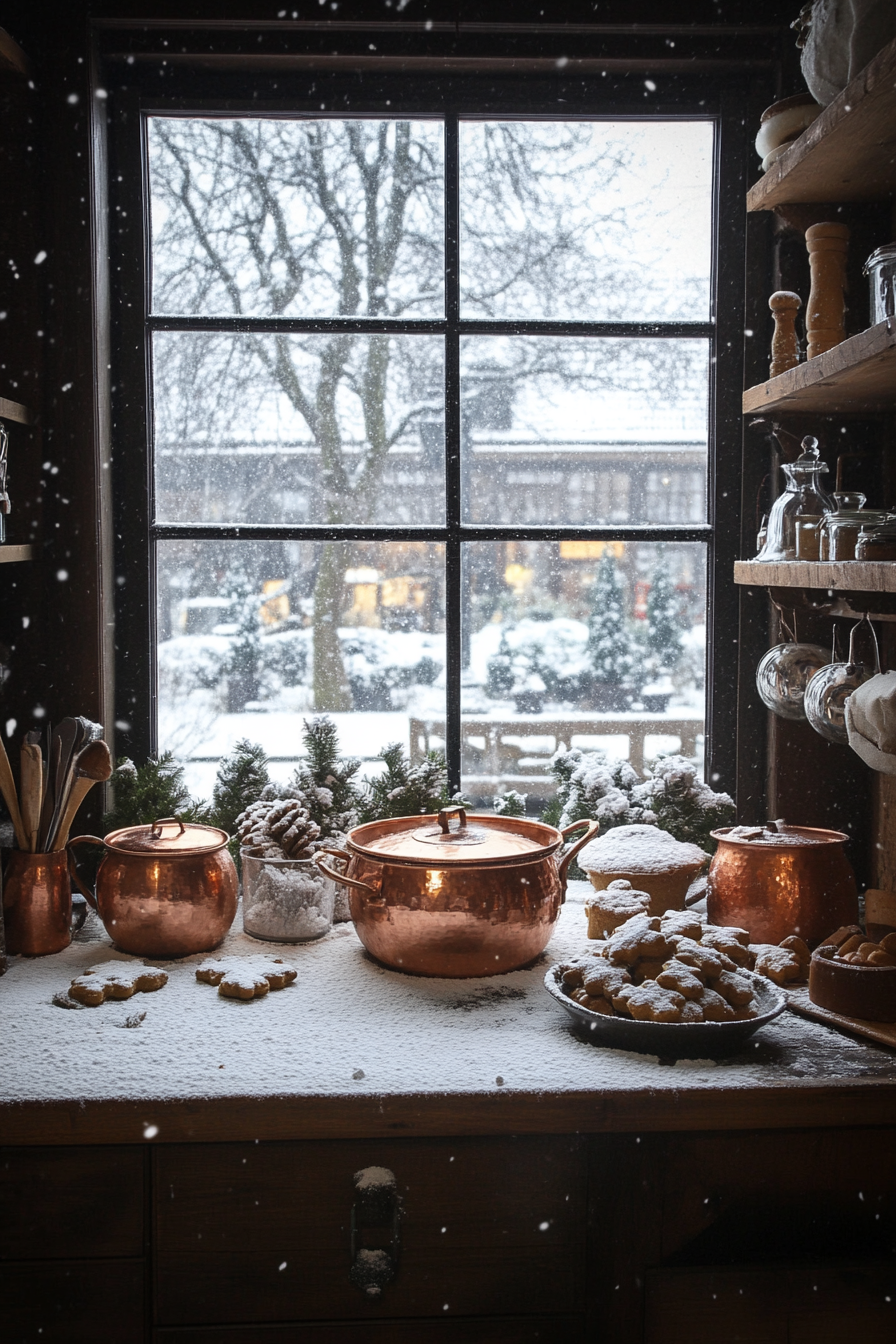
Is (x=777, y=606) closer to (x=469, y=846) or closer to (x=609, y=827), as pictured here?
(x=609, y=827)

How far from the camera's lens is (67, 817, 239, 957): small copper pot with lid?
1400mm

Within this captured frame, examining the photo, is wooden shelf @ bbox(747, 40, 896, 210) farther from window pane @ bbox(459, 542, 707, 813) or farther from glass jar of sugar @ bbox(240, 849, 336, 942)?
glass jar of sugar @ bbox(240, 849, 336, 942)

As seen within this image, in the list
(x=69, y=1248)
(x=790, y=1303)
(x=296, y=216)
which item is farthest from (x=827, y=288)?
(x=69, y=1248)

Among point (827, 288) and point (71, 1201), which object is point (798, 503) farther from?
point (71, 1201)

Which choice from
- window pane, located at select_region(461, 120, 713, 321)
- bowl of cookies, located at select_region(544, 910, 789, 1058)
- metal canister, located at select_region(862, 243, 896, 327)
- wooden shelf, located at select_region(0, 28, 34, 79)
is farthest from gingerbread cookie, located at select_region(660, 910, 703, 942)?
wooden shelf, located at select_region(0, 28, 34, 79)

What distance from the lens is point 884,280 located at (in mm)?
1227

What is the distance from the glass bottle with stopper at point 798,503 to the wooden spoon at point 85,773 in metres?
1.00

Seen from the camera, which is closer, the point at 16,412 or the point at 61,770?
the point at 61,770

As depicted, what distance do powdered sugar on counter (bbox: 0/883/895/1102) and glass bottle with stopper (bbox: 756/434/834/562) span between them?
66 cm

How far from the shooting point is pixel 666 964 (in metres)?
1.21

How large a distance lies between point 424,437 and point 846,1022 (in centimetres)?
115

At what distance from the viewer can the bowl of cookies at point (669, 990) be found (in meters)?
1.12

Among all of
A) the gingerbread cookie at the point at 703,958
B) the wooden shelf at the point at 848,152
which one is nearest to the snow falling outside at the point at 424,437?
the wooden shelf at the point at 848,152

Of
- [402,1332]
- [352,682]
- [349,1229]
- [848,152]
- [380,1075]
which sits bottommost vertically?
[402,1332]
